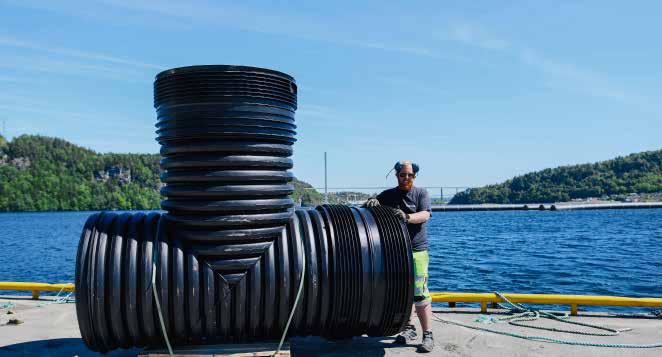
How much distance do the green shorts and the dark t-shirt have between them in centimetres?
9

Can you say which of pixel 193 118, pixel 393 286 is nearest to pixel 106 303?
pixel 193 118

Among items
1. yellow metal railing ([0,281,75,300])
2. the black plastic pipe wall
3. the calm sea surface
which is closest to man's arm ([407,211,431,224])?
the black plastic pipe wall

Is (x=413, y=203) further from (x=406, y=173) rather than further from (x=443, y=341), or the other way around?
(x=443, y=341)

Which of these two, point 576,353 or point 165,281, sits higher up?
point 165,281

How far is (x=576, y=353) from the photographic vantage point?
541 cm

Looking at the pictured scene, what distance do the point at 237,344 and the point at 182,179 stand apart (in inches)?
60.4

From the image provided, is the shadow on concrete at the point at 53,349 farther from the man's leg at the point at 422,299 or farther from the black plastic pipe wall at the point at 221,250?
the man's leg at the point at 422,299

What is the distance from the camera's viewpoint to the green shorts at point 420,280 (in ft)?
18.5

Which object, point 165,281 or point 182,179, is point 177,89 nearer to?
point 182,179

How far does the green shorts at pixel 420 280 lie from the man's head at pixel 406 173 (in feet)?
2.41

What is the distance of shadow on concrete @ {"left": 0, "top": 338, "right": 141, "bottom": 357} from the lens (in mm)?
5602

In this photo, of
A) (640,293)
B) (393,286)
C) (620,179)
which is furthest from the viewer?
(620,179)

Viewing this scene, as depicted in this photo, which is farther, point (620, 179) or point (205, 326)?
point (620, 179)

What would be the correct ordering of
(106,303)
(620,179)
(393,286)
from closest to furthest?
1. (106,303)
2. (393,286)
3. (620,179)
